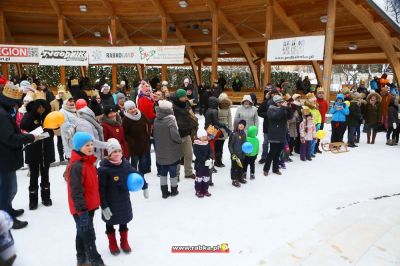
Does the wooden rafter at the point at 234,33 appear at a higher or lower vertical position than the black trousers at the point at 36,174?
higher

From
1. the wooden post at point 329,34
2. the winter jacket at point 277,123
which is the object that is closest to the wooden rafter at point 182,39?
the wooden post at point 329,34

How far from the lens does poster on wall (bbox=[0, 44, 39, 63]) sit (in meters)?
15.1

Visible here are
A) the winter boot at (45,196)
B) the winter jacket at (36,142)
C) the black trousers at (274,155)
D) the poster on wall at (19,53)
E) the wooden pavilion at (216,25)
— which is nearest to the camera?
the winter jacket at (36,142)

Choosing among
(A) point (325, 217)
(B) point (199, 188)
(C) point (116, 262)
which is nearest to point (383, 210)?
(A) point (325, 217)

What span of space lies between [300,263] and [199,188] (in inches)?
89.0

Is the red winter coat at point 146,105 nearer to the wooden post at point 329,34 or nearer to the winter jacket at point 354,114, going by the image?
the winter jacket at point 354,114

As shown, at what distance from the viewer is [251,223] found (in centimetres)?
415

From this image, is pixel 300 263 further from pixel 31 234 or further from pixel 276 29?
pixel 276 29

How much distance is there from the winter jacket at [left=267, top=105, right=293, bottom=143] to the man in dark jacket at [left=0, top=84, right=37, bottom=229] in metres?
3.96

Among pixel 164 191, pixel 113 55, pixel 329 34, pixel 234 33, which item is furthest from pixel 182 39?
pixel 164 191

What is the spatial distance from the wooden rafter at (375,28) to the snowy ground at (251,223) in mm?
7296

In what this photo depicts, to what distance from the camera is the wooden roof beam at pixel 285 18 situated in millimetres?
13206

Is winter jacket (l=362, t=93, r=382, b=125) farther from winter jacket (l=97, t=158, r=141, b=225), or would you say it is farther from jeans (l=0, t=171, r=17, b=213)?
jeans (l=0, t=171, r=17, b=213)

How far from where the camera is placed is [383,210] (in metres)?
4.26
